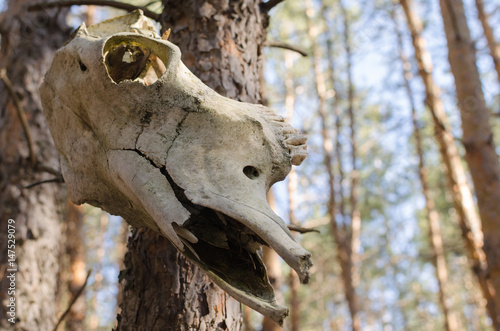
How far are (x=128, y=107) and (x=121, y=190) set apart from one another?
26 centimetres

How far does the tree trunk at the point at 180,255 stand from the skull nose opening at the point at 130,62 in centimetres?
48

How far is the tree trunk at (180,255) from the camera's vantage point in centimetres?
182

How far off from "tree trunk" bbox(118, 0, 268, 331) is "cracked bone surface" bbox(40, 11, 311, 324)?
1.27 feet

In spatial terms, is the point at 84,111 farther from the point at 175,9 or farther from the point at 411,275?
the point at 411,275

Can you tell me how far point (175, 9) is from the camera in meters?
2.35

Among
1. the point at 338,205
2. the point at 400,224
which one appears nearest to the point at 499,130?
the point at 400,224

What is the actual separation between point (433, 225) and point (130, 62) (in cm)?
929

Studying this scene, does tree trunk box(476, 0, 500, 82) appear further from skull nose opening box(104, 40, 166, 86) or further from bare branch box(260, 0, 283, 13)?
skull nose opening box(104, 40, 166, 86)

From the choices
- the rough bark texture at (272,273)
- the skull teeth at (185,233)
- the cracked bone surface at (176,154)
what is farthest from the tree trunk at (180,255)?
the rough bark texture at (272,273)

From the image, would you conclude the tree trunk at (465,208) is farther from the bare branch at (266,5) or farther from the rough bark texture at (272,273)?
the bare branch at (266,5)

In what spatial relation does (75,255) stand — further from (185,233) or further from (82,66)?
(185,233)

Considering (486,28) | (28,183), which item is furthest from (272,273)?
(486,28)

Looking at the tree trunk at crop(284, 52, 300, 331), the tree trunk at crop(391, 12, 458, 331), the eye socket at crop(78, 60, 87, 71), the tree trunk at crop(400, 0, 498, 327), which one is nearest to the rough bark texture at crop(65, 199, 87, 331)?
the tree trunk at crop(284, 52, 300, 331)

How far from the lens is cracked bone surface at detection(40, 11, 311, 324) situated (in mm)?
1181
